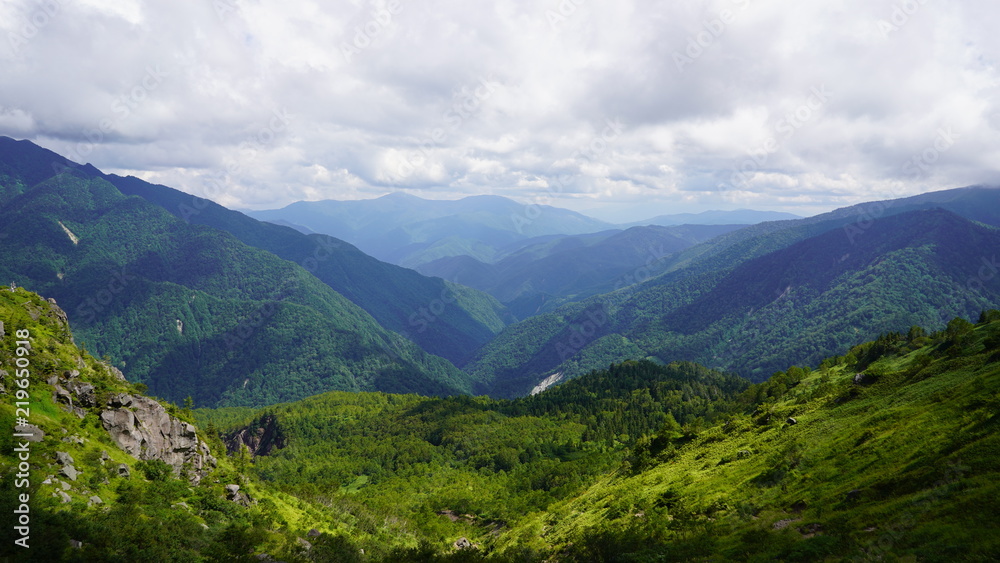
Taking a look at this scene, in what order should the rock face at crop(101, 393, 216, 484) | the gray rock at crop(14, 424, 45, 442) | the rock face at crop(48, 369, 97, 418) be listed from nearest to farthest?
the gray rock at crop(14, 424, 45, 442), the rock face at crop(48, 369, 97, 418), the rock face at crop(101, 393, 216, 484)

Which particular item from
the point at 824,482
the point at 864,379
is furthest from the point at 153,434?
the point at 864,379

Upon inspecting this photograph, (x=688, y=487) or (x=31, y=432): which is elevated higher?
(x=31, y=432)

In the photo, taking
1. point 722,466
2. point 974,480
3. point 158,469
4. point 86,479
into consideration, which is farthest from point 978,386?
point 158,469

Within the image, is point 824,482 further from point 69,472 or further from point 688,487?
point 69,472

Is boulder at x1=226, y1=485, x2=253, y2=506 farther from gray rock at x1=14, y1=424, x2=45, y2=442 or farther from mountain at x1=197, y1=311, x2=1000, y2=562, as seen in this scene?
gray rock at x1=14, y1=424, x2=45, y2=442

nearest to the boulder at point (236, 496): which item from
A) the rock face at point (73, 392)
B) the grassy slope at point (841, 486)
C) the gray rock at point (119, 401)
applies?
the gray rock at point (119, 401)

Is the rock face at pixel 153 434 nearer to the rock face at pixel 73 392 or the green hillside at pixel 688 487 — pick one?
the green hillside at pixel 688 487

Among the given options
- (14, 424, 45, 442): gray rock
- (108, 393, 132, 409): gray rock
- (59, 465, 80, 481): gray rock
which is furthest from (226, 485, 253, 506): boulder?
(14, 424, 45, 442): gray rock

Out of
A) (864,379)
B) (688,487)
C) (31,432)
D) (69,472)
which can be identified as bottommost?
(688,487)
